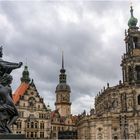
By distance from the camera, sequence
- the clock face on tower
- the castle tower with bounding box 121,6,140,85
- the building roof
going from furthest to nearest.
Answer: the clock face on tower → the castle tower with bounding box 121,6,140,85 → the building roof

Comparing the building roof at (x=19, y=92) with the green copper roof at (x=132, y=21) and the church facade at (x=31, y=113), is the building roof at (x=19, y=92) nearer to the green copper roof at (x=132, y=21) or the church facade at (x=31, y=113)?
the church facade at (x=31, y=113)

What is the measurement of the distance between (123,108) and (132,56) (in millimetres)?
11535

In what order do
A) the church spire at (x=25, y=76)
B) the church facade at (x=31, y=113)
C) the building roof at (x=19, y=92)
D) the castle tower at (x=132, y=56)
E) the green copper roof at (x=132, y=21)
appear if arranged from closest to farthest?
the church facade at (x=31, y=113)
the building roof at (x=19, y=92)
the castle tower at (x=132, y=56)
the green copper roof at (x=132, y=21)
the church spire at (x=25, y=76)

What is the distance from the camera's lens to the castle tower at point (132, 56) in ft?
246

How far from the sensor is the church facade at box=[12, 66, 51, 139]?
68688 mm

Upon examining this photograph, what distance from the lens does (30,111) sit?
69938mm

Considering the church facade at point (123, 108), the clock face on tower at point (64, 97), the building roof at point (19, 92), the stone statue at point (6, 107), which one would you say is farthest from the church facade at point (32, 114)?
the stone statue at point (6, 107)

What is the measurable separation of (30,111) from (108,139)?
16.2m

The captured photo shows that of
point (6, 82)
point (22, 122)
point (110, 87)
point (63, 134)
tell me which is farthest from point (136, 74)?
point (6, 82)

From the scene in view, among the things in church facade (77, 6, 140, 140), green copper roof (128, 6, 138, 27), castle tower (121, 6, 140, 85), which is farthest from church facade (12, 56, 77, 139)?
green copper roof (128, 6, 138, 27)

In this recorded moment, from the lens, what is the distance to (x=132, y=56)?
75938 mm

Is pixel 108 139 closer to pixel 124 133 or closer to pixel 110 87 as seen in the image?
pixel 124 133

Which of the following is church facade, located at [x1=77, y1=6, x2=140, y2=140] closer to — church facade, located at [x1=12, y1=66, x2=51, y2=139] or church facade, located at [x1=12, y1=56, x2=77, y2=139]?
church facade, located at [x1=12, y1=56, x2=77, y2=139]

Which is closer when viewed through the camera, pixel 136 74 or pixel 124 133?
pixel 124 133
